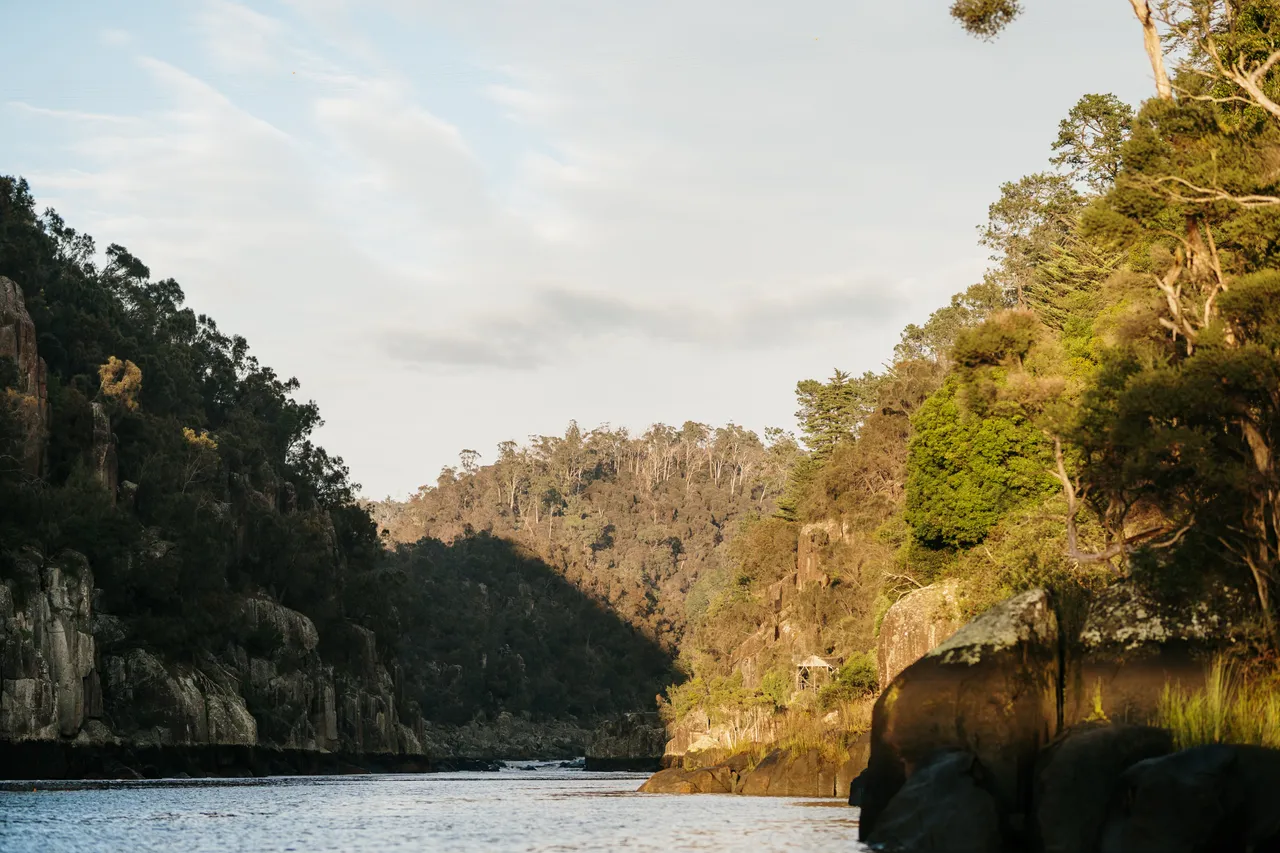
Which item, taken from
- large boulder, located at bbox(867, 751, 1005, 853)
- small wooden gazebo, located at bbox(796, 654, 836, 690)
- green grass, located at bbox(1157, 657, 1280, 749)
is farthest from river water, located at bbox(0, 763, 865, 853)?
small wooden gazebo, located at bbox(796, 654, 836, 690)

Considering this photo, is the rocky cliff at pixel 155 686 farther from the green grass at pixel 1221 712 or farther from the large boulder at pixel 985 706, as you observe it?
the green grass at pixel 1221 712

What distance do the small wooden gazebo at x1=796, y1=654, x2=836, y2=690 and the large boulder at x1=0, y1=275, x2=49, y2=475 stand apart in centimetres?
4161

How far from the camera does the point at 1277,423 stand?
22.7 meters

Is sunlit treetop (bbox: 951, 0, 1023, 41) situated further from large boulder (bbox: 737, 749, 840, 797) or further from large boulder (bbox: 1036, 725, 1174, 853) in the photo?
large boulder (bbox: 737, 749, 840, 797)

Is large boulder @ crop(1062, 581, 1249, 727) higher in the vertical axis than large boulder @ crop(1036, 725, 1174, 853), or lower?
higher

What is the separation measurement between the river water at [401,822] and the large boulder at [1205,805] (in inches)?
249

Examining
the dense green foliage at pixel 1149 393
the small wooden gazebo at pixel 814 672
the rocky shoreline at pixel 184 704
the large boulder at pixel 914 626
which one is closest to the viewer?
the dense green foliage at pixel 1149 393

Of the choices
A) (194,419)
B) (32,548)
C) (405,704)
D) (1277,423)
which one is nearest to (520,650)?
(405,704)

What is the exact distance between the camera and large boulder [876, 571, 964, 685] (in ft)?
160

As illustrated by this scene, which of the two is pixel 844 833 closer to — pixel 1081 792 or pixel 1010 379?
pixel 1081 792

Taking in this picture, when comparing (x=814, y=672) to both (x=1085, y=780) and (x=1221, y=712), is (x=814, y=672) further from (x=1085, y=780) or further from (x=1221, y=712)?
(x=1085, y=780)

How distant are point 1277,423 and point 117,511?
214 ft

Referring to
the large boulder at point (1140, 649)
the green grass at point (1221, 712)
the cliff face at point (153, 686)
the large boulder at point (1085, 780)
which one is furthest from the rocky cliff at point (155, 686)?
the green grass at point (1221, 712)

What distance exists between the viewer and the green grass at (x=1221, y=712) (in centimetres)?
1822
